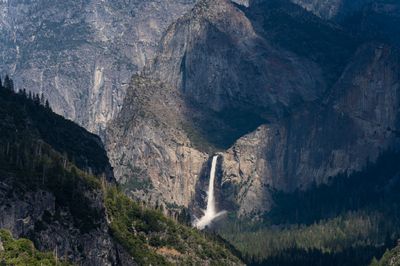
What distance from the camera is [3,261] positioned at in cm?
19912
